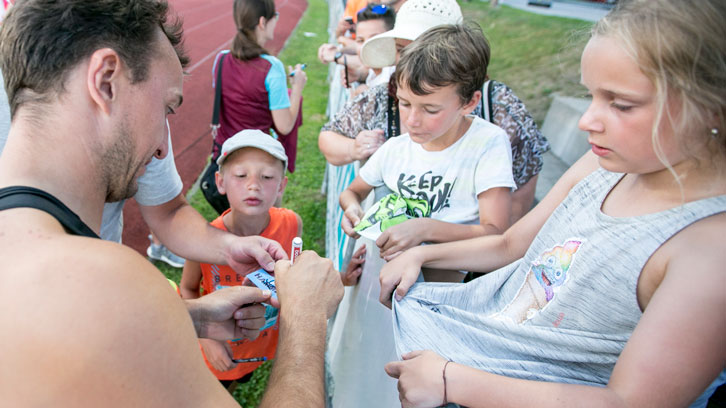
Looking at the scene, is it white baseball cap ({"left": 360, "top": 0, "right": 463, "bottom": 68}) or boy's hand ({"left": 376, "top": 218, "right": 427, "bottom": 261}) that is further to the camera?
white baseball cap ({"left": 360, "top": 0, "right": 463, "bottom": 68})

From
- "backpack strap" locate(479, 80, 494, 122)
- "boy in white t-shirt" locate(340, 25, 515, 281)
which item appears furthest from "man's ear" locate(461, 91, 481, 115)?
"backpack strap" locate(479, 80, 494, 122)

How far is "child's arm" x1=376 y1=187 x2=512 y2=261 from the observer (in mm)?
1827

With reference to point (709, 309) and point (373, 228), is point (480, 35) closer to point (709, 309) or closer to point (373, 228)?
point (373, 228)

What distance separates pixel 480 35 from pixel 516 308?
4.66 ft

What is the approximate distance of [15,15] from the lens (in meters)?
1.35

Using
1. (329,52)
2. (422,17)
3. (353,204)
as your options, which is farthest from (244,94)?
(353,204)

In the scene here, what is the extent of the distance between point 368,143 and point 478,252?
1083 millimetres

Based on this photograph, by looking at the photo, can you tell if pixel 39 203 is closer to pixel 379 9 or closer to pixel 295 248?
pixel 295 248

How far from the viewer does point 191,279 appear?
260 centimetres

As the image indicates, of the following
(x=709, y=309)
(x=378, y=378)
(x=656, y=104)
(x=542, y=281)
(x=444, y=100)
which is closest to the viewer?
(x=709, y=309)

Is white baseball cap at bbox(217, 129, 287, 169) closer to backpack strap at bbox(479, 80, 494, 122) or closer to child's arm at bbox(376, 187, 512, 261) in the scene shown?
child's arm at bbox(376, 187, 512, 261)

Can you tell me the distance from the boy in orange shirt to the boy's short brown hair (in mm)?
926

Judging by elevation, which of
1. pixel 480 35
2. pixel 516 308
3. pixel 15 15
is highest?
pixel 15 15

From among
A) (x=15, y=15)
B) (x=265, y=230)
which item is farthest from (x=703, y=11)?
(x=265, y=230)
